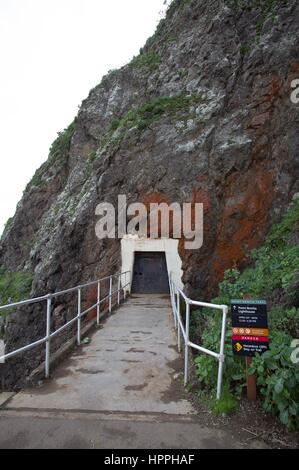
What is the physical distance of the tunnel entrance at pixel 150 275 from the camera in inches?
580

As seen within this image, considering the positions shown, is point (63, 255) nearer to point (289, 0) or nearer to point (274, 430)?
point (274, 430)

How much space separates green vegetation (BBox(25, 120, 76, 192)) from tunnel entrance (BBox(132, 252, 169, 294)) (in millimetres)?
9996

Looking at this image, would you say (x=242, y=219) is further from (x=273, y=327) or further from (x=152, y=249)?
(x=273, y=327)

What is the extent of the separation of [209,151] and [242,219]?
3.27 metres

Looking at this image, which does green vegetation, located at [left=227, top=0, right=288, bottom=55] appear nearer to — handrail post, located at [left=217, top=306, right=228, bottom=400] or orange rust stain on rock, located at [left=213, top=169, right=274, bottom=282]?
orange rust stain on rock, located at [left=213, top=169, right=274, bottom=282]

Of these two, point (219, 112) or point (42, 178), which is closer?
point (219, 112)

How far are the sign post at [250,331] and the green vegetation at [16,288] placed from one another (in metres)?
12.9

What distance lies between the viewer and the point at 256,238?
12.4 m

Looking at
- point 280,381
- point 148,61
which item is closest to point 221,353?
point 280,381

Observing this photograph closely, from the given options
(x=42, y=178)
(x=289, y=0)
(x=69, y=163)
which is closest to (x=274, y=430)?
(x=289, y=0)

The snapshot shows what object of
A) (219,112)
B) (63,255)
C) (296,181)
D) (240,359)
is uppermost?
(219,112)

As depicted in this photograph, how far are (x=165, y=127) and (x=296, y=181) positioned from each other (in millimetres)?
6125

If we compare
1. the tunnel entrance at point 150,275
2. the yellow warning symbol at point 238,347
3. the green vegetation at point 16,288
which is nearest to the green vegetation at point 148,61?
the tunnel entrance at point 150,275

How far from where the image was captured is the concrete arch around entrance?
1281 cm
